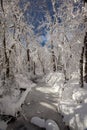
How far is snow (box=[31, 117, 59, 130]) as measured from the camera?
11.9 meters

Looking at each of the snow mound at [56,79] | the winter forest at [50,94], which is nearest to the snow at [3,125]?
the winter forest at [50,94]

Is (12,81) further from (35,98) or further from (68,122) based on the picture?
(68,122)

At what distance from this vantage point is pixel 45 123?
41.5 ft

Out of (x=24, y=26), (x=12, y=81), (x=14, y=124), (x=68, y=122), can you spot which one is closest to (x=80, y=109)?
(x=68, y=122)

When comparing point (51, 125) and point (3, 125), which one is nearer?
point (51, 125)

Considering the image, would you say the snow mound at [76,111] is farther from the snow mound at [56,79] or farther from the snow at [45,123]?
the snow mound at [56,79]

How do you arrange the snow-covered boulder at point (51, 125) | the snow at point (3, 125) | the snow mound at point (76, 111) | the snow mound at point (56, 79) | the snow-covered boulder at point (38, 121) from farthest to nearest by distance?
the snow mound at point (56, 79), the snow-covered boulder at point (38, 121), the snow at point (3, 125), the snow-covered boulder at point (51, 125), the snow mound at point (76, 111)

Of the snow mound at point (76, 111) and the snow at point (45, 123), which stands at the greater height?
the snow mound at point (76, 111)

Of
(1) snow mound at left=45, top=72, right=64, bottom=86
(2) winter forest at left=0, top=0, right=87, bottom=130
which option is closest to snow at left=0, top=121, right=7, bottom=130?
(2) winter forest at left=0, top=0, right=87, bottom=130

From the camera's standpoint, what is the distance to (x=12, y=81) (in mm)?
20078

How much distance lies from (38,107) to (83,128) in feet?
18.9

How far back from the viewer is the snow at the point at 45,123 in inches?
470

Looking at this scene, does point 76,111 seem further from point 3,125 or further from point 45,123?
point 3,125

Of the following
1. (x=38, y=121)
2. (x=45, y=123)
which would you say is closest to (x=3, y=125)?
(x=38, y=121)
